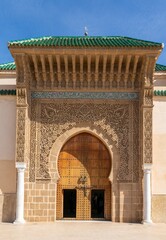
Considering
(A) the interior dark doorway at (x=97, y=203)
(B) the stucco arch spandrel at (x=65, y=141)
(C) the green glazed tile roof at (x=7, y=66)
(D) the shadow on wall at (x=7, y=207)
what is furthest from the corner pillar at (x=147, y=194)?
(C) the green glazed tile roof at (x=7, y=66)

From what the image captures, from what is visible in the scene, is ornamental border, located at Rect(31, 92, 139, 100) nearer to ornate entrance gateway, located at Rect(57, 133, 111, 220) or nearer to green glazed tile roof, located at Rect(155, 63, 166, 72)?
ornate entrance gateway, located at Rect(57, 133, 111, 220)

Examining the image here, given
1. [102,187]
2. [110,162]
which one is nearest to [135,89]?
[110,162]

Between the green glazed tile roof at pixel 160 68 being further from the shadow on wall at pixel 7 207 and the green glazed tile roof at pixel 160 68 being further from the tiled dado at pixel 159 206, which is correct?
the shadow on wall at pixel 7 207

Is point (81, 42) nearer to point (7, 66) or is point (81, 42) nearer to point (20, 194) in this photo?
point (7, 66)

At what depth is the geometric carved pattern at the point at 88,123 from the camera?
27.4 ft

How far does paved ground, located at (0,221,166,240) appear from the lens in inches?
246

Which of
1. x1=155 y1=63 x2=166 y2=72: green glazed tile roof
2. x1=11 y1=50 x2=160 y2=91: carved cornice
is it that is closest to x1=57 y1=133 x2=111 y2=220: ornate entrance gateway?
x1=11 y1=50 x2=160 y2=91: carved cornice

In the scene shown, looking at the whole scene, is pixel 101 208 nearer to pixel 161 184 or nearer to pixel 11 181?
pixel 161 184

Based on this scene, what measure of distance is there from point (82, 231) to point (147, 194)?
1.74 meters

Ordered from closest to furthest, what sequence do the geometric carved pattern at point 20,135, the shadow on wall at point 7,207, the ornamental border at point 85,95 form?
1. the geometric carved pattern at point 20,135
2. the shadow on wall at point 7,207
3. the ornamental border at point 85,95

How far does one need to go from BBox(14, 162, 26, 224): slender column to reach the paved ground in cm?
23

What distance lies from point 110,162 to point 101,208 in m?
0.97

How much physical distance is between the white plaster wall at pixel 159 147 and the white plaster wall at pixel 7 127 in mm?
2901

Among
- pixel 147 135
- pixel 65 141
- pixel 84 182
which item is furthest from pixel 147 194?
pixel 65 141
